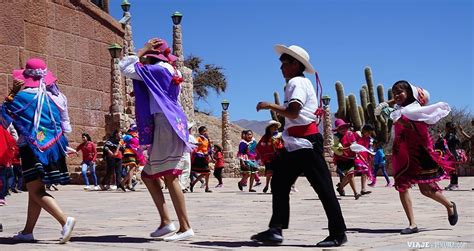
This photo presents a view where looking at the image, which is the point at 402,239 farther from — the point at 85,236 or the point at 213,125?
the point at 213,125

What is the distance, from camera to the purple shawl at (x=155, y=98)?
6.57m

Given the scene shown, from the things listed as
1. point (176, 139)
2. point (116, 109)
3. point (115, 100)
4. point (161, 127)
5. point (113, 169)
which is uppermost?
point (115, 100)

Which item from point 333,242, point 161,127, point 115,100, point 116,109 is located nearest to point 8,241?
point 161,127

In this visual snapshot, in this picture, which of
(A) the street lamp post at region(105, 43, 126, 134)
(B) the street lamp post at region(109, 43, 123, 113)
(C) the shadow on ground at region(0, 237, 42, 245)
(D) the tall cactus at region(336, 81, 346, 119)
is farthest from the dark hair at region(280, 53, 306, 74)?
(D) the tall cactus at region(336, 81, 346, 119)

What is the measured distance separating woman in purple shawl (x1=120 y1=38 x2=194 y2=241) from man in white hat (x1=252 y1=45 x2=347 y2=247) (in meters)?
0.85

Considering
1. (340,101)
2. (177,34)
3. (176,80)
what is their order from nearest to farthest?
(176,80) → (177,34) → (340,101)

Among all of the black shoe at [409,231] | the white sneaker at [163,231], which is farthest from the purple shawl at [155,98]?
the black shoe at [409,231]

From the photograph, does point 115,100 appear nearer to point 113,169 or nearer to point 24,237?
point 113,169

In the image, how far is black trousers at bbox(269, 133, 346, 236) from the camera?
5992mm

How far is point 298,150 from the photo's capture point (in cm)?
611

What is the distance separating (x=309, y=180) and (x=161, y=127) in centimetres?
139

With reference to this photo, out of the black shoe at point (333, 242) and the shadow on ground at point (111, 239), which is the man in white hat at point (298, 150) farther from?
the shadow on ground at point (111, 239)

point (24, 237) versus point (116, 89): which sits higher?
point (116, 89)

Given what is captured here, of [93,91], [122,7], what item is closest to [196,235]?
[93,91]
